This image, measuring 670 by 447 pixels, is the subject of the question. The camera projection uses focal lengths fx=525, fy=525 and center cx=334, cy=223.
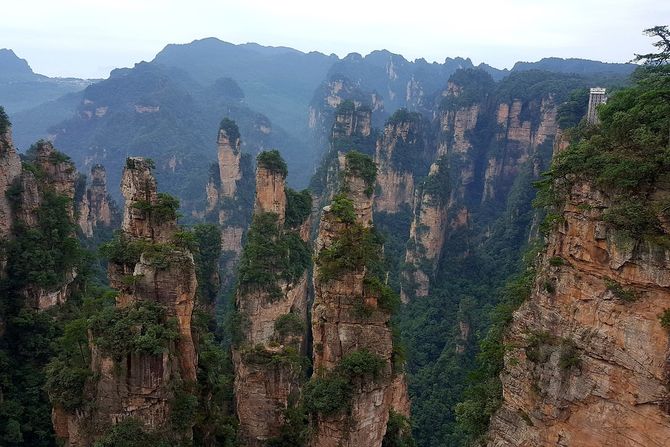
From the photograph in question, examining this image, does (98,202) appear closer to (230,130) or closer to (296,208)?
(230,130)

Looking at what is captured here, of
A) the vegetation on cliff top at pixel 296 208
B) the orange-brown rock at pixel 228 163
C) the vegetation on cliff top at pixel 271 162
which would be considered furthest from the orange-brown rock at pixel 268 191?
the orange-brown rock at pixel 228 163

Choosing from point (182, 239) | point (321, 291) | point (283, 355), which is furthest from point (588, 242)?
point (182, 239)

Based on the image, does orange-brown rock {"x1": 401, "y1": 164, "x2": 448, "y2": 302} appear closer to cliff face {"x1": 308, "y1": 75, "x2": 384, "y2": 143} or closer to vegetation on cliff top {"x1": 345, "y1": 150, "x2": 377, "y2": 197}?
vegetation on cliff top {"x1": 345, "y1": 150, "x2": 377, "y2": 197}

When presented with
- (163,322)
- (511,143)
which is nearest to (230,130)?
(511,143)

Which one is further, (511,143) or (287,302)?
(511,143)

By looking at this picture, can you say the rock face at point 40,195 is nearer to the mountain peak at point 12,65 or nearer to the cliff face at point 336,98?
the cliff face at point 336,98

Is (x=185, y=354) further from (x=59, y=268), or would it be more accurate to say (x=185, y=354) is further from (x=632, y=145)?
(x=632, y=145)
